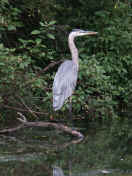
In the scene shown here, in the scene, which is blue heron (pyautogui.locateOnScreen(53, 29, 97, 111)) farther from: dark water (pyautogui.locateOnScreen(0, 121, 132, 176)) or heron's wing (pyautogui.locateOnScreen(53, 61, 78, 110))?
dark water (pyautogui.locateOnScreen(0, 121, 132, 176))

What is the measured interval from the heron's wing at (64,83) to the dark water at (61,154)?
57cm

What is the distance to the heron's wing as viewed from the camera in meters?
7.32

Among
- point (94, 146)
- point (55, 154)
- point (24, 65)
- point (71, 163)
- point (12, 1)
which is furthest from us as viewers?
point (12, 1)

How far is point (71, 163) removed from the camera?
5.35 metres

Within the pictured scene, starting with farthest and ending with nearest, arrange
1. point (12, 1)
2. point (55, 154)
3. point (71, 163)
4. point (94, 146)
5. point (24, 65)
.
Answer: point (12, 1) → point (24, 65) → point (94, 146) → point (55, 154) → point (71, 163)

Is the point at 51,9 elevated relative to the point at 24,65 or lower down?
elevated

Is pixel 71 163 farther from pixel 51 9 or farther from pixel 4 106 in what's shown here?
pixel 51 9

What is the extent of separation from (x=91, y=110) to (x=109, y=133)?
1.03 m

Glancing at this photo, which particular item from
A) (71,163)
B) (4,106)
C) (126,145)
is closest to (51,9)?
(4,106)

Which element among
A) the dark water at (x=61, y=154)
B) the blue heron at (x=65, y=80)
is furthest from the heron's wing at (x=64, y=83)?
the dark water at (x=61, y=154)

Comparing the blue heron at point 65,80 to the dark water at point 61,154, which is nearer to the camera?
the dark water at point 61,154

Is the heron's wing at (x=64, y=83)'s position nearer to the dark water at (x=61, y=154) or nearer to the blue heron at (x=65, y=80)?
the blue heron at (x=65, y=80)

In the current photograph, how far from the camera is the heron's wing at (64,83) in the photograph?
732 cm

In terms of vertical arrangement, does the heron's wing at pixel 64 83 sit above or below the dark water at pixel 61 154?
above
